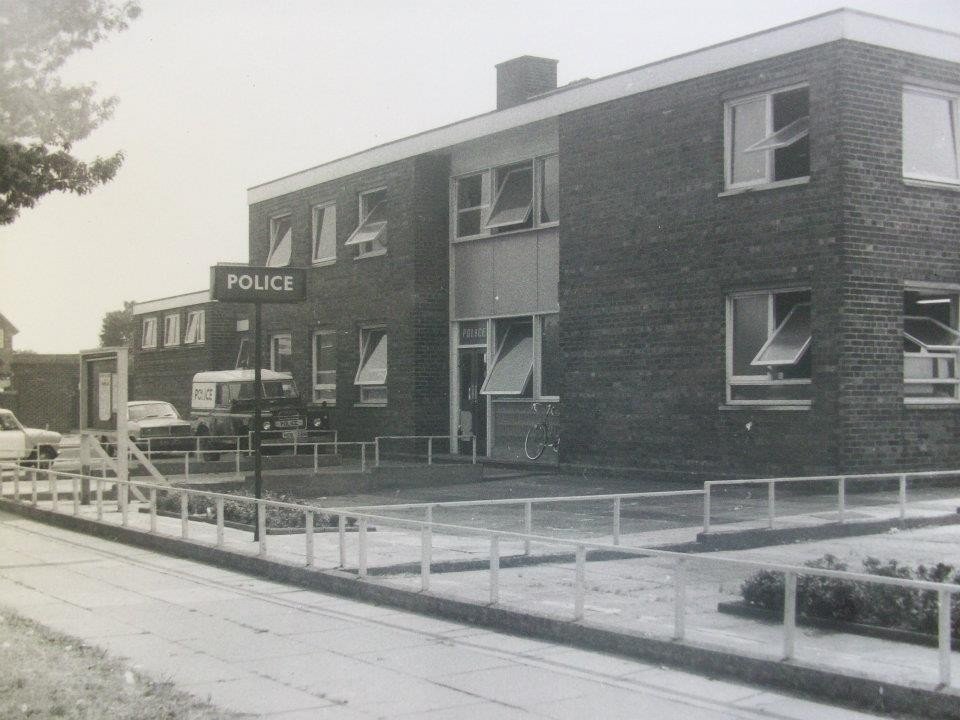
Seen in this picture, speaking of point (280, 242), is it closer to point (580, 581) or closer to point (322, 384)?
point (322, 384)

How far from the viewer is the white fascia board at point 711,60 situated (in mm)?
17719

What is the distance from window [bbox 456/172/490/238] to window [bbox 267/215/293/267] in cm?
794

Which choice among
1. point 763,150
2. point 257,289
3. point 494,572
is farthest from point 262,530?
point 763,150

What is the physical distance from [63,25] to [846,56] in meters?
11.7

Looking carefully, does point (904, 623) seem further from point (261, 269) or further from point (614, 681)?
point (261, 269)

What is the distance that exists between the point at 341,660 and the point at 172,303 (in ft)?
122

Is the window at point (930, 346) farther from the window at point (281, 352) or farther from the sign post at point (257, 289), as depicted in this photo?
the window at point (281, 352)

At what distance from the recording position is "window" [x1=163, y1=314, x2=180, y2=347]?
42562 mm

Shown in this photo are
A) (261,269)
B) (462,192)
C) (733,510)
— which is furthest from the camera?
(462,192)

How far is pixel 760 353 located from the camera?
18.5 m

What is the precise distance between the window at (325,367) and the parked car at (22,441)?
7.18 meters

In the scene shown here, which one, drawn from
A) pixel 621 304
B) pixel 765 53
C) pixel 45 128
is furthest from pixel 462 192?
pixel 45 128

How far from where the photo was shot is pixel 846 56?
17.5 meters

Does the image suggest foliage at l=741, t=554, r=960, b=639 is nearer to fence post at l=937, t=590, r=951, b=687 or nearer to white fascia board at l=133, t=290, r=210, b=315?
fence post at l=937, t=590, r=951, b=687
